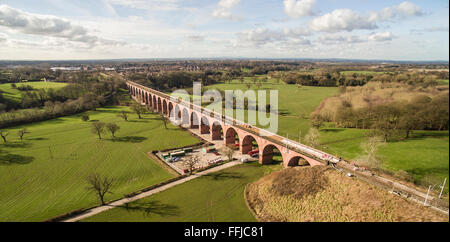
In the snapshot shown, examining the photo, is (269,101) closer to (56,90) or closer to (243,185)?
(243,185)

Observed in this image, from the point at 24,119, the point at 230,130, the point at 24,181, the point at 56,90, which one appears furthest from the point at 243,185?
the point at 56,90

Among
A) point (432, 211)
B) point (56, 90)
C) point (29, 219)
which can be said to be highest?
point (56, 90)

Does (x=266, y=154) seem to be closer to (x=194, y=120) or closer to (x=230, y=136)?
(x=230, y=136)

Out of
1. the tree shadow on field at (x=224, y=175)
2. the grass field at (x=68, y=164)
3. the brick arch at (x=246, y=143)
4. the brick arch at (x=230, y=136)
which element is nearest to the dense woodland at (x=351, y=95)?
the brick arch at (x=246, y=143)

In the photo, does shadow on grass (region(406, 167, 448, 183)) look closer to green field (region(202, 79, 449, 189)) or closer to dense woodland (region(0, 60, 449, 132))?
green field (region(202, 79, 449, 189))

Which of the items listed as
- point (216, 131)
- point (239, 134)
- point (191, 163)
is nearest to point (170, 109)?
point (216, 131)

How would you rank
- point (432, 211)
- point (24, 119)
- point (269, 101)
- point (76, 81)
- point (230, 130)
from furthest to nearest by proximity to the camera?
point (76, 81) < point (269, 101) < point (24, 119) < point (230, 130) < point (432, 211)

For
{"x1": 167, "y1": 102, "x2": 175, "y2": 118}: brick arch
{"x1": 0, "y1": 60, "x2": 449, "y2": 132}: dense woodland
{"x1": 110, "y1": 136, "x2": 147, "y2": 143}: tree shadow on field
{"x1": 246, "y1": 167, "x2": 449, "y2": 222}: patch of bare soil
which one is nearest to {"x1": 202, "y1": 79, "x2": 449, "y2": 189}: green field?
{"x1": 0, "y1": 60, "x2": 449, "y2": 132}: dense woodland
